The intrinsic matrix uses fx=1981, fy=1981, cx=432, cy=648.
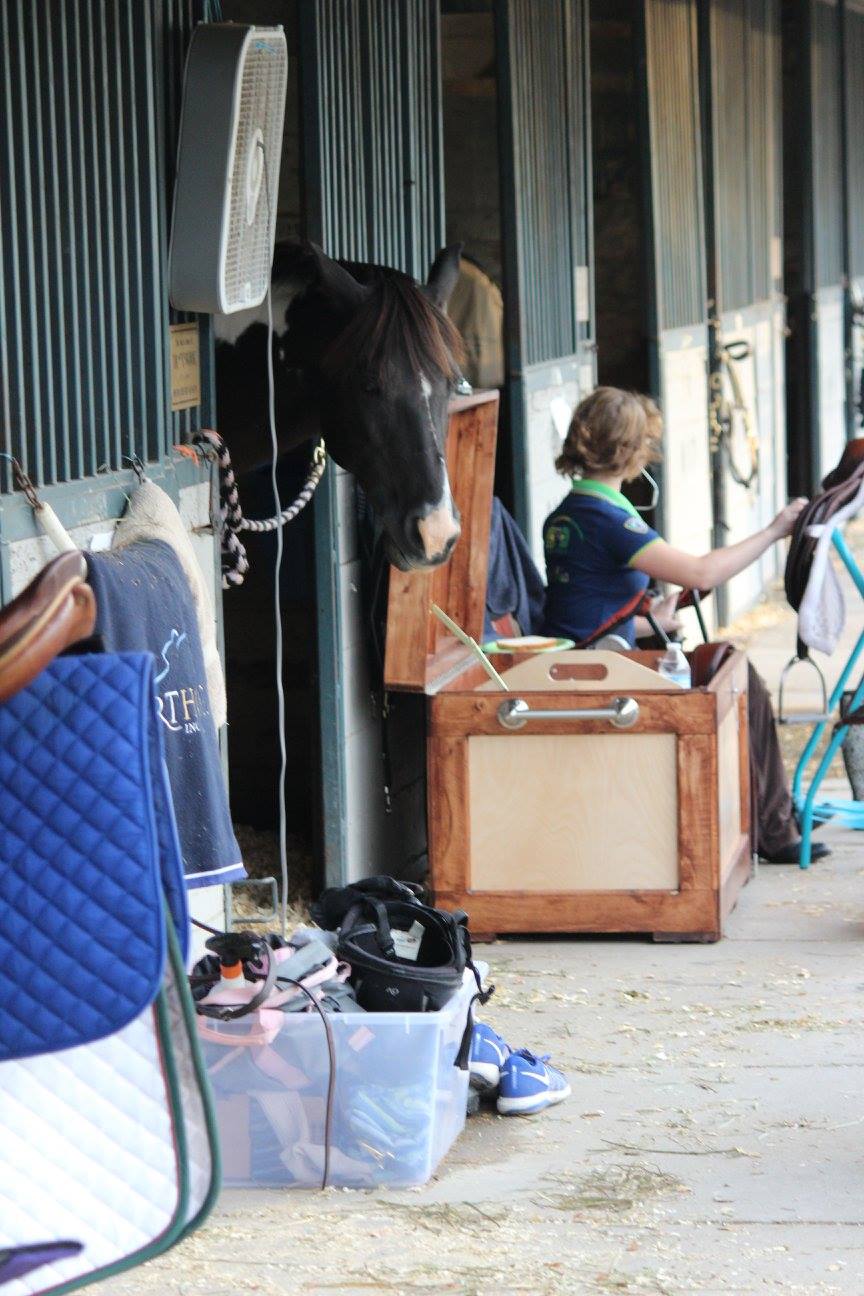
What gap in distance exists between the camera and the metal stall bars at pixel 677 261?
7211 mm

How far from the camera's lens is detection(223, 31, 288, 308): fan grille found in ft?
11.2

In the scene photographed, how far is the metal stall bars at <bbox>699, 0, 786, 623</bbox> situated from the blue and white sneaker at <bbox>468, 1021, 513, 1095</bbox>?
534 cm

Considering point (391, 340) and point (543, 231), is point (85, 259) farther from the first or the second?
point (543, 231)

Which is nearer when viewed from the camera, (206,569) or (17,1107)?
(17,1107)

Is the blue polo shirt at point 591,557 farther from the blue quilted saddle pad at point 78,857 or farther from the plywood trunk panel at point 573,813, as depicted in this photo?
the blue quilted saddle pad at point 78,857

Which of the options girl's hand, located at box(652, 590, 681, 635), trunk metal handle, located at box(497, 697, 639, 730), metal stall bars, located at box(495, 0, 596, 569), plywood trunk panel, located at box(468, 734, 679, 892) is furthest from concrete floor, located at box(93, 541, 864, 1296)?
metal stall bars, located at box(495, 0, 596, 569)

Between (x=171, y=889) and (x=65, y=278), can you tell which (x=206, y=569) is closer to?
(x=65, y=278)

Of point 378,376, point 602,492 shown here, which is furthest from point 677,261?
point 378,376

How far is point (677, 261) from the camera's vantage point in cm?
766

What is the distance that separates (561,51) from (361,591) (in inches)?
99.8

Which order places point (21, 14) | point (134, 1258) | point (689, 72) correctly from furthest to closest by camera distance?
point (689, 72), point (21, 14), point (134, 1258)

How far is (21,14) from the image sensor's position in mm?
2846

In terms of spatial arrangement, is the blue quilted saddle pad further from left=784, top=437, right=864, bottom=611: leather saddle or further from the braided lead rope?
left=784, top=437, right=864, bottom=611: leather saddle

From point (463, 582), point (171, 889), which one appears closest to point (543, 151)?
point (463, 582)
